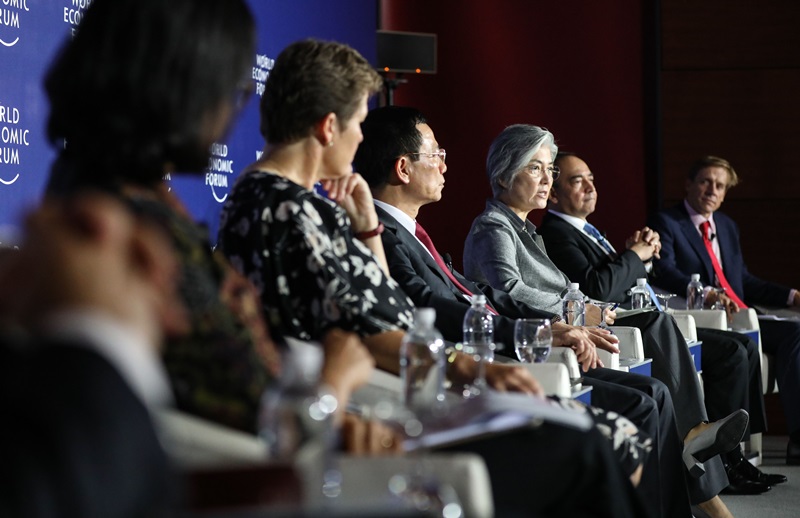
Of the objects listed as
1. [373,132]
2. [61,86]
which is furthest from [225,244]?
[373,132]

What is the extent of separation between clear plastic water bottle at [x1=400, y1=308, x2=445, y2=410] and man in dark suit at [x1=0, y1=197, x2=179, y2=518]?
1.16 metres

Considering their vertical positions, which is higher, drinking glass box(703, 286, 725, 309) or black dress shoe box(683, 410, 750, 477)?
drinking glass box(703, 286, 725, 309)

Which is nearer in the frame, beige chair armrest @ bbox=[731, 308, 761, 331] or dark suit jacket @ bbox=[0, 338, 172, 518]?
dark suit jacket @ bbox=[0, 338, 172, 518]

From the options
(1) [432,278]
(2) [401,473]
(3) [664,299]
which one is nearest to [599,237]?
(3) [664,299]

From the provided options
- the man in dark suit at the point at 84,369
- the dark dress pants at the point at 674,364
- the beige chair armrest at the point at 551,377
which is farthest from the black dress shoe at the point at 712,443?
the man in dark suit at the point at 84,369

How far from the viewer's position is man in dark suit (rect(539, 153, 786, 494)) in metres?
4.79

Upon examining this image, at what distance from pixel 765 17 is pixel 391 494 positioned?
615cm

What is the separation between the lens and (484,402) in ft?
5.79

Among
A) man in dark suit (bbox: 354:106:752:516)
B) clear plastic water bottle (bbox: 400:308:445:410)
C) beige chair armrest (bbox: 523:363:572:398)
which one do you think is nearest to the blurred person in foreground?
clear plastic water bottle (bbox: 400:308:445:410)

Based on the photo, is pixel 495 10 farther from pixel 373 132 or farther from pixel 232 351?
pixel 232 351

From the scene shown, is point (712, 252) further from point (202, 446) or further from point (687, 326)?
point (202, 446)

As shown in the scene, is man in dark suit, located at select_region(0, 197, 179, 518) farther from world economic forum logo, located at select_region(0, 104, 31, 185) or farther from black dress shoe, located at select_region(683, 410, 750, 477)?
black dress shoe, located at select_region(683, 410, 750, 477)

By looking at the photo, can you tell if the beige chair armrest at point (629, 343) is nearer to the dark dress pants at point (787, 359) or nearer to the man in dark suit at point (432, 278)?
the man in dark suit at point (432, 278)

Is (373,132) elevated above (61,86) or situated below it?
above
